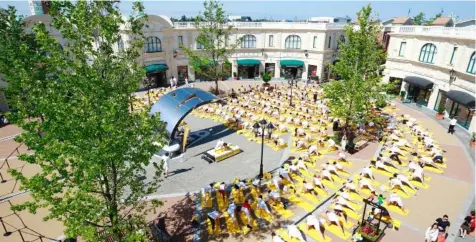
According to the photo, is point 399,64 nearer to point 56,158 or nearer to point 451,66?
point 451,66

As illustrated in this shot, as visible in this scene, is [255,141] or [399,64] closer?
[255,141]

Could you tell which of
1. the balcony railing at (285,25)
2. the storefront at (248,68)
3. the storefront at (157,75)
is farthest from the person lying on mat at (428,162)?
the storefront at (157,75)

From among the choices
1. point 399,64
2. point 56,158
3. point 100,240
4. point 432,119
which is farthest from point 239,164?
point 399,64

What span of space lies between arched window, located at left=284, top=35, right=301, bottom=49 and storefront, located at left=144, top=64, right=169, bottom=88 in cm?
1956

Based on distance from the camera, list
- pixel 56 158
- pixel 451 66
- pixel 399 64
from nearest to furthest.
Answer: pixel 56 158 → pixel 451 66 → pixel 399 64

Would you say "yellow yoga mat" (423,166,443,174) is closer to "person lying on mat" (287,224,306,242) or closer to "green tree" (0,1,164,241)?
"person lying on mat" (287,224,306,242)

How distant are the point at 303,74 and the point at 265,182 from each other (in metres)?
33.3

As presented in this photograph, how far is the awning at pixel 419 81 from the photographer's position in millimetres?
33688

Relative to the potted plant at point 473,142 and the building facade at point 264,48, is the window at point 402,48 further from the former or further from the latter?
the potted plant at point 473,142

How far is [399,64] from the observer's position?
3781 centimetres

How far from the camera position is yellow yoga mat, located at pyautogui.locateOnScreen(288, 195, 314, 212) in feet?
53.0

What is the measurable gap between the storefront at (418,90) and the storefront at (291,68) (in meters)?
16.1

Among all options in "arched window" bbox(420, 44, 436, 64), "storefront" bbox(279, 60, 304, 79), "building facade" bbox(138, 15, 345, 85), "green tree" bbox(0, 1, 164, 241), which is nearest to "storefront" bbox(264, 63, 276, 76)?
"building facade" bbox(138, 15, 345, 85)

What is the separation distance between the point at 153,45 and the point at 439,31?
35524mm
